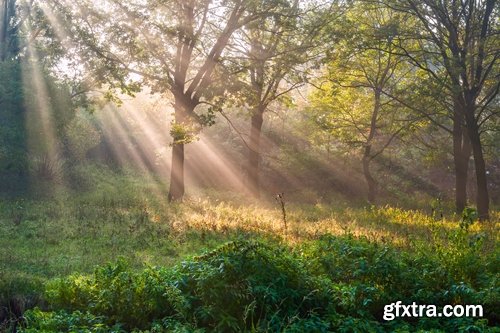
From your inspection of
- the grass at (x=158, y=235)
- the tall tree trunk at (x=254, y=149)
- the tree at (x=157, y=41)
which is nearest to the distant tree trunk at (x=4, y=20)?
the tree at (x=157, y=41)

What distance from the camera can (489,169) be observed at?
35.8 metres

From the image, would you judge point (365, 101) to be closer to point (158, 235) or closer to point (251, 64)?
point (251, 64)

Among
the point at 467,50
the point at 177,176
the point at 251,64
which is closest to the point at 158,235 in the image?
the point at 177,176

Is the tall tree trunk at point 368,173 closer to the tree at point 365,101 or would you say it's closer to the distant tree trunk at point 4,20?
the tree at point 365,101

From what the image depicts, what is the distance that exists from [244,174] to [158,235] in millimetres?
20643

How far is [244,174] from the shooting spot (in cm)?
3384

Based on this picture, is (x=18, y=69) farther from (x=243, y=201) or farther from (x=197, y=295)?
(x=197, y=295)

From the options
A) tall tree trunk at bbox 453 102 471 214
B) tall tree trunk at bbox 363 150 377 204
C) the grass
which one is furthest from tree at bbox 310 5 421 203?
the grass

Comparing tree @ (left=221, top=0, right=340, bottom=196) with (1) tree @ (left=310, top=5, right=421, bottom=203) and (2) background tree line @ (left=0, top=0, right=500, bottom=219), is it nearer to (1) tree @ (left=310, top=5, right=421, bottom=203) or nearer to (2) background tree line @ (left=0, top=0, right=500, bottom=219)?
(2) background tree line @ (left=0, top=0, right=500, bottom=219)

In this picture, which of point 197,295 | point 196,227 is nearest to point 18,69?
point 196,227

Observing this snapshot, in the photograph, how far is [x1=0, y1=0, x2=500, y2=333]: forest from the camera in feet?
20.8

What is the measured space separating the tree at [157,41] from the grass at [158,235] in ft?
14.8

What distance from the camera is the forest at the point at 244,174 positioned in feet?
20.8

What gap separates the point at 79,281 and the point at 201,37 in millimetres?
16651
